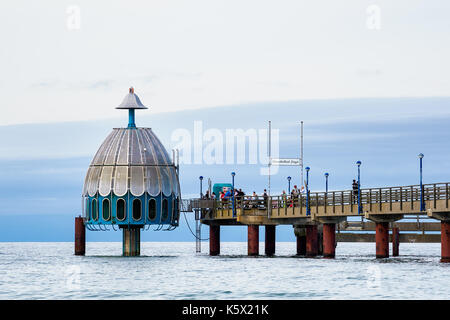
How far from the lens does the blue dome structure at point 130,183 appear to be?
78.8 meters

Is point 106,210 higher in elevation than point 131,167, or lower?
lower

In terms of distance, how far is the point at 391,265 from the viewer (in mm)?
66875

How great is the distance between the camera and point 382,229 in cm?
6938

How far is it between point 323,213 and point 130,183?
15026 millimetres

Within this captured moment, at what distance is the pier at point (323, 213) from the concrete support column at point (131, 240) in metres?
5.40

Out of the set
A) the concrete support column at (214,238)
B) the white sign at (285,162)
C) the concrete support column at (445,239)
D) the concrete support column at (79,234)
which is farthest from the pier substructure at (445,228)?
the concrete support column at (79,234)

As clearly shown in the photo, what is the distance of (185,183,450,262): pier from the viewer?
6234cm

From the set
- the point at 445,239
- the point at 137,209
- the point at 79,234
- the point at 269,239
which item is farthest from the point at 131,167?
the point at 445,239

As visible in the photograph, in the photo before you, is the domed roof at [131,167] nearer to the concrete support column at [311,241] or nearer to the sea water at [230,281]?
the sea water at [230,281]

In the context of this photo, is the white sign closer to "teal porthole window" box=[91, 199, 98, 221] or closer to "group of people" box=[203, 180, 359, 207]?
"group of people" box=[203, 180, 359, 207]

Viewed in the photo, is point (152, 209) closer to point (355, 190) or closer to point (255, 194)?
point (255, 194)
